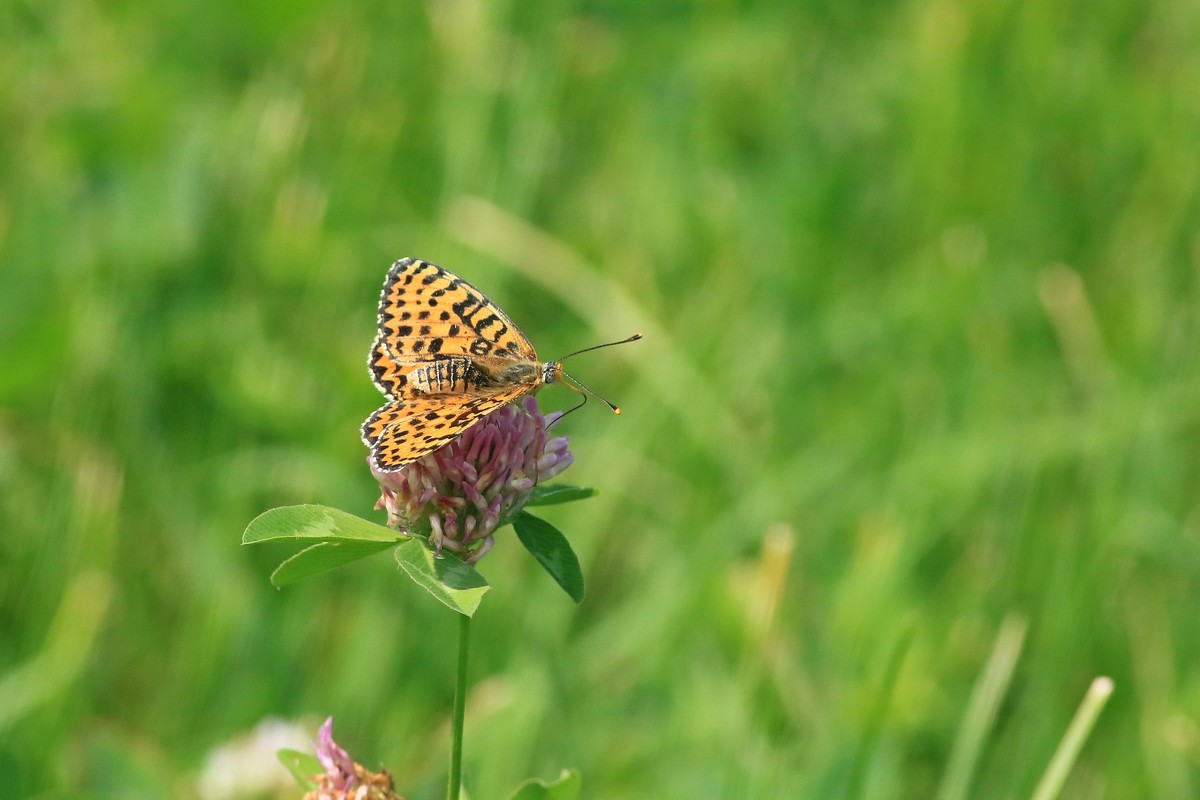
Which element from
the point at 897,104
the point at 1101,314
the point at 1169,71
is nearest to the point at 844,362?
the point at 1101,314

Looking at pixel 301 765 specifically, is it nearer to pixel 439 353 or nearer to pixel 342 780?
pixel 342 780

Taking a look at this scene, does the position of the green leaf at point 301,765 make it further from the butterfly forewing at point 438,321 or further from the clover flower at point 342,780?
the butterfly forewing at point 438,321

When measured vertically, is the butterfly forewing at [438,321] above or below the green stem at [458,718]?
above

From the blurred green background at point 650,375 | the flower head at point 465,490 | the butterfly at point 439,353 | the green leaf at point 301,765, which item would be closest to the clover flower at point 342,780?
the green leaf at point 301,765

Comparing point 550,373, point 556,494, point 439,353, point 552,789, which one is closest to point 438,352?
point 439,353

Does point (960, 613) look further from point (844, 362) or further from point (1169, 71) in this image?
point (1169, 71)

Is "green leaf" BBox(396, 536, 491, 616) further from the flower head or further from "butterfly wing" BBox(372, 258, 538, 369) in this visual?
"butterfly wing" BBox(372, 258, 538, 369)
